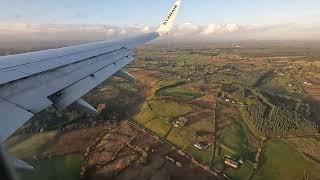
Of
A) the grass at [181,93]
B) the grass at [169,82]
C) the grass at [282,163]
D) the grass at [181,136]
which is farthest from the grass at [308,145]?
the grass at [169,82]

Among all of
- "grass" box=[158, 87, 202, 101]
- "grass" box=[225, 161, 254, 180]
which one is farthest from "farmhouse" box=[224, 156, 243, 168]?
"grass" box=[158, 87, 202, 101]

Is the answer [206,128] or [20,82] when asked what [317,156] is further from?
[20,82]

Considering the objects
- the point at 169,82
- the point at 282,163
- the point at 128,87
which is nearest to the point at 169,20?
the point at 282,163

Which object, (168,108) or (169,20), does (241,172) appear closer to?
(169,20)

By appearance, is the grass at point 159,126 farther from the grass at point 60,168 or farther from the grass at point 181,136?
the grass at point 60,168

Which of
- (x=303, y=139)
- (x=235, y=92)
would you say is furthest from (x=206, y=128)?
(x=235, y=92)
